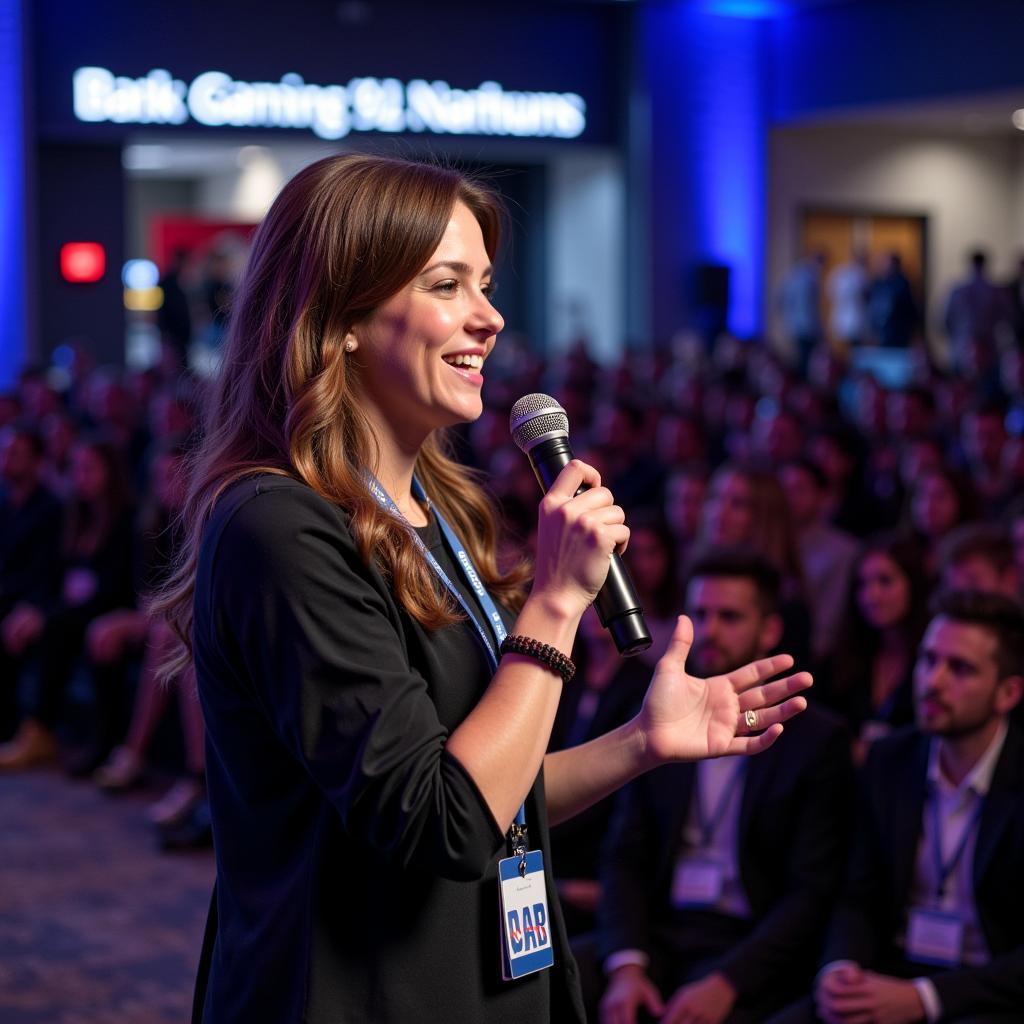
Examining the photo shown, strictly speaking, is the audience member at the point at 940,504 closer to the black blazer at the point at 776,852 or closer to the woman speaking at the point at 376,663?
the black blazer at the point at 776,852

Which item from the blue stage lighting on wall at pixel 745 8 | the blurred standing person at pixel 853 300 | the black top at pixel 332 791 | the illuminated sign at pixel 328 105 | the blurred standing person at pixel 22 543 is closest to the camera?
the black top at pixel 332 791

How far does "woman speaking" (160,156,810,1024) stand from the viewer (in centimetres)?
115

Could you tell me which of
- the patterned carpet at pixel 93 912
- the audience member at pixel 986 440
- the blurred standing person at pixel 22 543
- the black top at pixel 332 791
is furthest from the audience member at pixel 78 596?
the black top at pixel 332 791

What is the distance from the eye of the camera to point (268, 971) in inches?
48.5

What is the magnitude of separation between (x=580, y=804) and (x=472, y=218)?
1.96ft

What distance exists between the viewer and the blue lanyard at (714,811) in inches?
115

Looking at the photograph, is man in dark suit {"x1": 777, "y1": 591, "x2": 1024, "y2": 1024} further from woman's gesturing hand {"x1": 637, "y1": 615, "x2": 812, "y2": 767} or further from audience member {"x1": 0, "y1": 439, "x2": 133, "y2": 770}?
audience member {"x1": 0, "y1": 439, "x2": 133, "y2": 770}

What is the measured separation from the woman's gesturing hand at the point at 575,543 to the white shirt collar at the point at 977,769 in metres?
1.73

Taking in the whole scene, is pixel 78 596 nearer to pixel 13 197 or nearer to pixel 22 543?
pixel 22 543

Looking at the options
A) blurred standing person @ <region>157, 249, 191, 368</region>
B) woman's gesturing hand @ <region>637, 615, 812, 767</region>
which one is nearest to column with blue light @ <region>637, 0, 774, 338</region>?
blurred standing person @ <region>157, 249, 191, 368</region>

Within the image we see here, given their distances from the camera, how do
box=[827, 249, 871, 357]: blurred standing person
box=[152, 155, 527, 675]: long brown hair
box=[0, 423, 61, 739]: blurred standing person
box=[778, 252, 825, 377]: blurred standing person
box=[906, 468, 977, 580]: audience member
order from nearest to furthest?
box=[152, 155, 527, 675]: long brown hair
box=[906, 468, 977, 580]: audience member
box=[0, 423, 61, 739]: blurred standing person
box=[778, 252, 825, 377]: blurred standing person
box=[827, 249, 871, 357]: blurred standing person

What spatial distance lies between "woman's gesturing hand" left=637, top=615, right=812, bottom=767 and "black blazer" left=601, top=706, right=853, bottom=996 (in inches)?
57.1

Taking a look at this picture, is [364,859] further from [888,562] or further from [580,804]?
[888,562]

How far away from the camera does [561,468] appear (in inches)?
55.1
